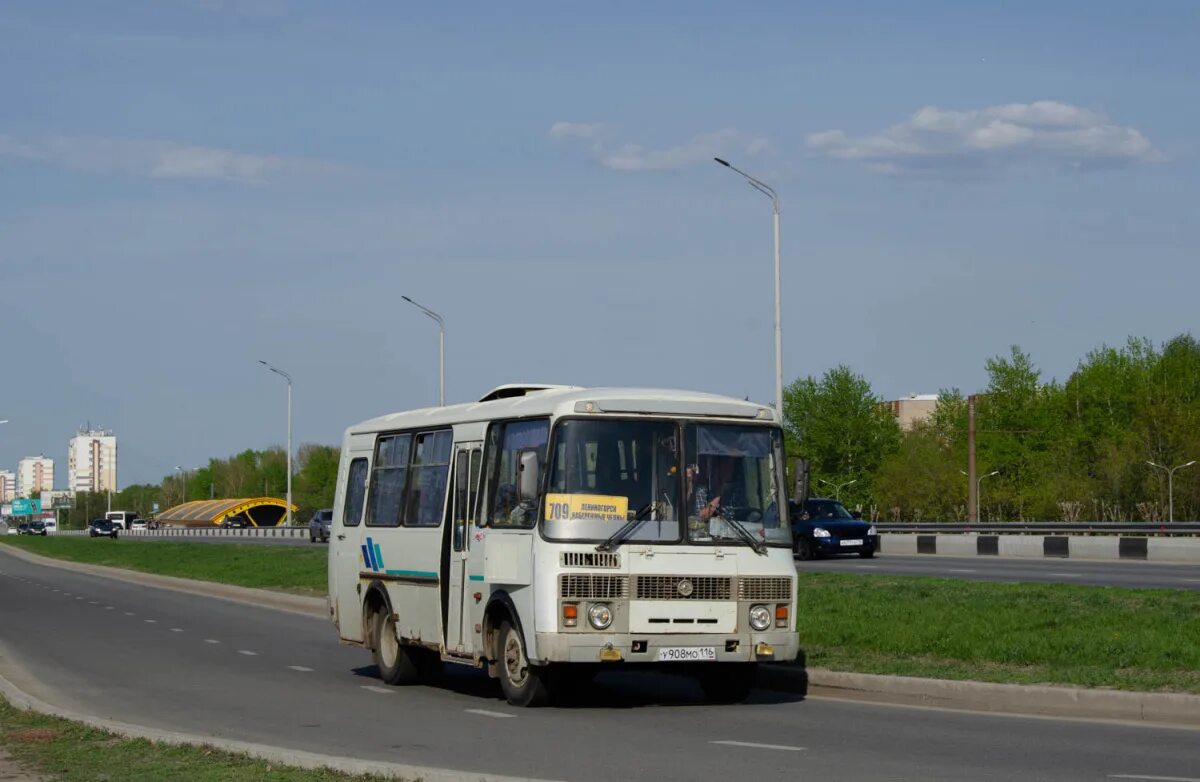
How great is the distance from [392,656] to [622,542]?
4500mm

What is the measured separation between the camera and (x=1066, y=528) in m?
57.7

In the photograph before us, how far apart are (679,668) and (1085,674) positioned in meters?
3.51

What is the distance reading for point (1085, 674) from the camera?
48.1 feet

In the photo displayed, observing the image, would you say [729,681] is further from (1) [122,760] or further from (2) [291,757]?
(1) [122,760]

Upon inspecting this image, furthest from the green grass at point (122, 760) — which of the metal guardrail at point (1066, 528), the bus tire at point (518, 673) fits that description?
the metal guardrail at point (1066, 528)

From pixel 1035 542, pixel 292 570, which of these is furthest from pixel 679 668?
pixel 1035 542

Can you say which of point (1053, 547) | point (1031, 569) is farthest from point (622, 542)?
point (1053, 547)


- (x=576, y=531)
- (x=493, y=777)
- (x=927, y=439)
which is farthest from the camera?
(x=927, y=439)

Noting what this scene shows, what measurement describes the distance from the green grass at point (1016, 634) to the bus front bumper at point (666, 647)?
5.92 feet

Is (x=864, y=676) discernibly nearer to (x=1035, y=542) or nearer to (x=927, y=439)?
(x=1035, y=542)

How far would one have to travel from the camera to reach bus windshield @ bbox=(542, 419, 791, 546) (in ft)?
47.9

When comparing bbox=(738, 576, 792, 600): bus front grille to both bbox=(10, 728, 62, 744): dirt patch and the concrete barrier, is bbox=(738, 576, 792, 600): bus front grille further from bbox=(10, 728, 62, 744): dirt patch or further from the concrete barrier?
the concrete barrier

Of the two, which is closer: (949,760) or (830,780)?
(830,780)

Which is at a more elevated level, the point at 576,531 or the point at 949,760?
the point at 576,531
